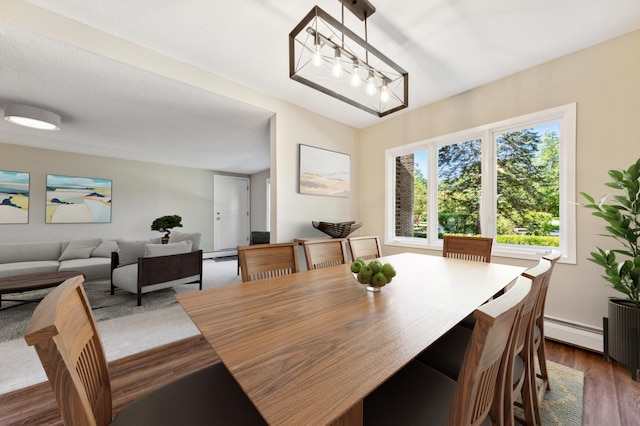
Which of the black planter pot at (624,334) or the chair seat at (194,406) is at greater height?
the chair seat at (194,406)

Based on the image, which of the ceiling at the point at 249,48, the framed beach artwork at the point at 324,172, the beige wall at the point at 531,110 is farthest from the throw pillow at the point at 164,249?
the framed beach artwork at the point at 324,172

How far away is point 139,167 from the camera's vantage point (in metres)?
5.43

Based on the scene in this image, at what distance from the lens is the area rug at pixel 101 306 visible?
242 centimetres

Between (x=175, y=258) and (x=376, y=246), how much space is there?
106 inches

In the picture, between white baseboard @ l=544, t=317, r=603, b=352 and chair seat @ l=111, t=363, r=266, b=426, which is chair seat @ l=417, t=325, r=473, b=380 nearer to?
chair seat @ l=111, t=363, r=266, b=426

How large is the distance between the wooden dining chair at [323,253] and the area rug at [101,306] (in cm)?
179

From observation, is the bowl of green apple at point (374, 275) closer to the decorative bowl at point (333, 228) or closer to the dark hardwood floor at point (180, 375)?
the dark hardwood floor at point (180, 375)

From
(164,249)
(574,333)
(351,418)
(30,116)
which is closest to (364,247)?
(351,418)

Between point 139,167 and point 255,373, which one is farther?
point 139,167

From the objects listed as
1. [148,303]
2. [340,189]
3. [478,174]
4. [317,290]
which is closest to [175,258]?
[148,303]

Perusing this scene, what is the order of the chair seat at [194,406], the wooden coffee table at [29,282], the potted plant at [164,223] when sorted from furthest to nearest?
the potted plant at [164,223] → the wooden coffee table at [29,282] → the chair seat at [194,406]

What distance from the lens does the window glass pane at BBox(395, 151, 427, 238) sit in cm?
331

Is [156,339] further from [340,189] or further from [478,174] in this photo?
[478,174]

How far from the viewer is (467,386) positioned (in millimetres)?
580
